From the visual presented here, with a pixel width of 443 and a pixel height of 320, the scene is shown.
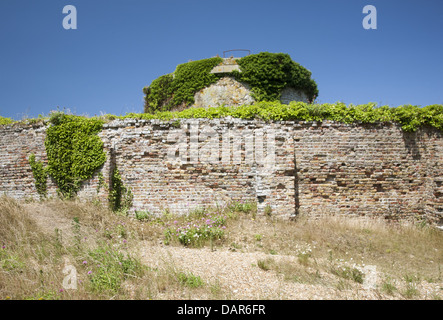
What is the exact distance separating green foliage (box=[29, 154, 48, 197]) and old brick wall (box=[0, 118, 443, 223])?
6.33 feet

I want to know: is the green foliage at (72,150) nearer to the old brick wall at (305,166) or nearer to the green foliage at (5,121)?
the old brick wall at (305,166)

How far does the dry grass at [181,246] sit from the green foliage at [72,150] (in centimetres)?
94

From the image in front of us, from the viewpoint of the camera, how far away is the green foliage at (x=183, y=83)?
12578 mm

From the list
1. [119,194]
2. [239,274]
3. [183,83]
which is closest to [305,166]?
[239,274]

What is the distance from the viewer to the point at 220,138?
8.16m

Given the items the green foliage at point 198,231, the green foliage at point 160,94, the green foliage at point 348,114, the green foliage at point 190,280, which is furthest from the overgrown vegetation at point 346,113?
the green foliage at point 160,94

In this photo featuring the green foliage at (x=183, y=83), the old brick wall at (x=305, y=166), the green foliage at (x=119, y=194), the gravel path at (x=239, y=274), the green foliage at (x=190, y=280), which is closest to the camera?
the gravel path at (x=239, y=274)

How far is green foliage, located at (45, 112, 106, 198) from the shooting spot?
8391 mm

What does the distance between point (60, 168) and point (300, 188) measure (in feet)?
26.9

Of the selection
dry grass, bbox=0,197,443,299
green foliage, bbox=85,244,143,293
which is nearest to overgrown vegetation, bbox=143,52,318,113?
dry grass, bbox=0,197,443,299

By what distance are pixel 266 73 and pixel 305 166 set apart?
6147mm

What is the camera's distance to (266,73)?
40.1 ft

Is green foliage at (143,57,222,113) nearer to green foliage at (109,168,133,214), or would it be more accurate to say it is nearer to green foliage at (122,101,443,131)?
green foliage at (122,101,443,131)
